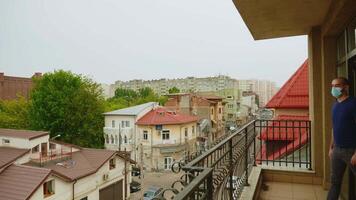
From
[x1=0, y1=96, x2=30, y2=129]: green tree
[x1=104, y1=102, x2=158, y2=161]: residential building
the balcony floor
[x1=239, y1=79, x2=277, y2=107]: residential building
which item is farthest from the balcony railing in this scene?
[x1=239, y1=79, x2=277, y2=107]: residential building

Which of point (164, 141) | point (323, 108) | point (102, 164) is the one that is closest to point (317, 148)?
point (323, 108)

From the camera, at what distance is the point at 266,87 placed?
120 m

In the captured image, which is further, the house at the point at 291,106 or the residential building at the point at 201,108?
the residential building at the point at 201,108

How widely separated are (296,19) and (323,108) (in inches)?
64.8

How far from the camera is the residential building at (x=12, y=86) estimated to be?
170 feet

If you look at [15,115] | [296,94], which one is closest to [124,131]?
[15,115]

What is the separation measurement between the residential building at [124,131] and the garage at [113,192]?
9947 mm

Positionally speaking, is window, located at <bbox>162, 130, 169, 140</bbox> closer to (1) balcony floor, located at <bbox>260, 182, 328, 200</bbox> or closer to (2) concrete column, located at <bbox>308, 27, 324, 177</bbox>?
(1) balcony floor, located at <bbox>260, 182, 328, 200</bbox>

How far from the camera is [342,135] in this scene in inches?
119

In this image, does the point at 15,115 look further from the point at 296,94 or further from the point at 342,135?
the point at 342,135

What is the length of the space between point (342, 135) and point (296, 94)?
6.10 metres

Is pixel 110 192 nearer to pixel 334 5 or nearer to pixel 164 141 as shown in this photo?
pixel 164 141

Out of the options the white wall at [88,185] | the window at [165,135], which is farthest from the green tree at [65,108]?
the white wall at [88,185]

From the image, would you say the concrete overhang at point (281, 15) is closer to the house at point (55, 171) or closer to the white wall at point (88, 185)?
the house at point (55, 171)
